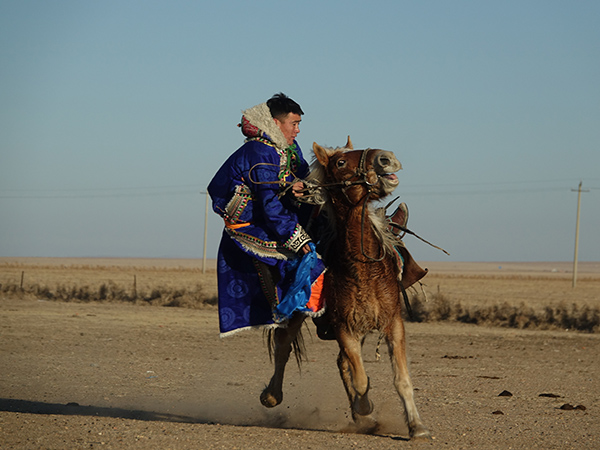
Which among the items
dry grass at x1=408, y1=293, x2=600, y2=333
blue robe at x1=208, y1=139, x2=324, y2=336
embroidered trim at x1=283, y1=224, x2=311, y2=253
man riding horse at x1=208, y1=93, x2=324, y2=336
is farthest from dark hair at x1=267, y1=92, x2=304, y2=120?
dry grass at x1=408, y1=293, x2=600, y2=333

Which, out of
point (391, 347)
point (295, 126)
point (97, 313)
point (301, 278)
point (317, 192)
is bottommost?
point (97, 313)

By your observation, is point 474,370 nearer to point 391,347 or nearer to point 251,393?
point 251,393

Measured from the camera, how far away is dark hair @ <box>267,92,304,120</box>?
695cm

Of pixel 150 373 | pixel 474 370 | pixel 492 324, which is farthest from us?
pixel 492 324

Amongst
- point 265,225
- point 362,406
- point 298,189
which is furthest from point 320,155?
point 362,406

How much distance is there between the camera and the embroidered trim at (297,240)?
21.2 ft

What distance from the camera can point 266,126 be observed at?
6.86m

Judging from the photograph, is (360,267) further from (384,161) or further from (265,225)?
(265,225)

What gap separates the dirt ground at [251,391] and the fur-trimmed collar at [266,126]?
2.50 metres

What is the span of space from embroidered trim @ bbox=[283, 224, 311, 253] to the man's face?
94 cm

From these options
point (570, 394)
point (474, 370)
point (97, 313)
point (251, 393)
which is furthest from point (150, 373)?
point (97, 313)

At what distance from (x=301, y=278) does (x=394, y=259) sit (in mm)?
859

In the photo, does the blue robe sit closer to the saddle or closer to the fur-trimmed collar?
the fur-trimmed collar

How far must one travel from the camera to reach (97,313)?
69.4ft
